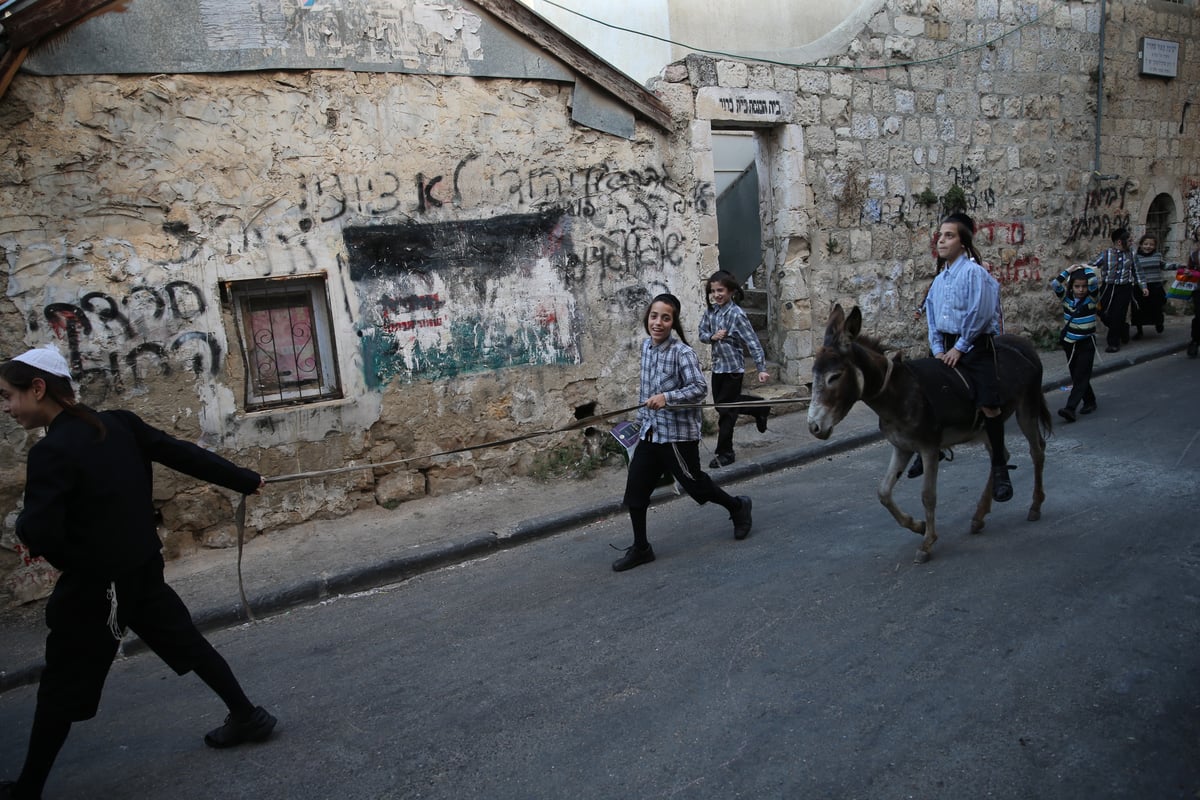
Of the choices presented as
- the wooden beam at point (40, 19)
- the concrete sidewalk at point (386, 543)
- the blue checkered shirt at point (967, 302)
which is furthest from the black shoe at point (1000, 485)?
the wooden beam at point (40, 19)

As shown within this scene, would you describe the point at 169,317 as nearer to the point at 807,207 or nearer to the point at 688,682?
the point at 688,682

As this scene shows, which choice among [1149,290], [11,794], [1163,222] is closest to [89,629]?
[11,794]

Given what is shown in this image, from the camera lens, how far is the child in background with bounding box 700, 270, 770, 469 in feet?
25.3

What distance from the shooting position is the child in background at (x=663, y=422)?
537 centimetres

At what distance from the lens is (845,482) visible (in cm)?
725

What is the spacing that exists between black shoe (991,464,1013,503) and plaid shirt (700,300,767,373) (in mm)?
2512

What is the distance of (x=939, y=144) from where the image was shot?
1116 centimetres

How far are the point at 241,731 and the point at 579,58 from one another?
20.5ft

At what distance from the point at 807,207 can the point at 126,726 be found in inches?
336

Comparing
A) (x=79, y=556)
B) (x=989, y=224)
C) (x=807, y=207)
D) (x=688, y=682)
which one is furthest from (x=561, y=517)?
(x=989, y=224)

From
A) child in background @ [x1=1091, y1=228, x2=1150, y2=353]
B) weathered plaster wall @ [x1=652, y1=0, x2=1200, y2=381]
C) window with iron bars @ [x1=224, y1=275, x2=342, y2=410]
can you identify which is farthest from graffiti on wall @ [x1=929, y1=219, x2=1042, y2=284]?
window with iron bars @ [x1=224, y1=275, x2=342, y2=410]

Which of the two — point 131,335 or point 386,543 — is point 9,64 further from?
point 386,543

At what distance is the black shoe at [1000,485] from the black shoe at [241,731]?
453 cm

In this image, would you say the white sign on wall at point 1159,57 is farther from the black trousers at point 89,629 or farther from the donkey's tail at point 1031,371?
the black trousers at point 89,629
